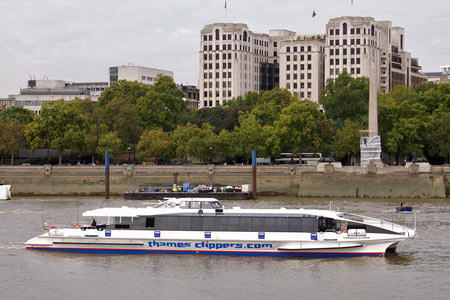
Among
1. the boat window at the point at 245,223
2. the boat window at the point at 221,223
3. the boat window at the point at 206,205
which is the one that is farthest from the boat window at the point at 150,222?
the boat window at the point at 245,223

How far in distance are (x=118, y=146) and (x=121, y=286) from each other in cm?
8946

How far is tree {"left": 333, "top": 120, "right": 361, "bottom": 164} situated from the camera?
126 m

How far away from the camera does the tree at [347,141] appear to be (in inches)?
4958

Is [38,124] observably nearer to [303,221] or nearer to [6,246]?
[6,246]

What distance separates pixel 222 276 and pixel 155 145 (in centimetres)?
8493

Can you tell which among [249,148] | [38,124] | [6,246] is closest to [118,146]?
[38,124]

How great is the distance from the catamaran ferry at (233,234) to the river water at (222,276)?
596 mm

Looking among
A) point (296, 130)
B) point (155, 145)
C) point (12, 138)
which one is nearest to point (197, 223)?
point (296, 130)

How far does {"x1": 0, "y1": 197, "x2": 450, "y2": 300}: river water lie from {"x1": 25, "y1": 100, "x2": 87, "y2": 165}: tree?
68793mm

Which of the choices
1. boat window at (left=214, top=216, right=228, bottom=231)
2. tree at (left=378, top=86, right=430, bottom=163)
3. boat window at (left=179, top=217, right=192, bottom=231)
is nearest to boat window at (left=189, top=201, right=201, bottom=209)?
boat window at (left=179, top=217, right=192, bottom=231)

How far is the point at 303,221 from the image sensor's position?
4969 centimetres

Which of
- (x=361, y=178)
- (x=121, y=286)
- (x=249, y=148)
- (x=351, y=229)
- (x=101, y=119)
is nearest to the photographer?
(x=121, y=286)

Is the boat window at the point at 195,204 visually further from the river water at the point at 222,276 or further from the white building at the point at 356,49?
the white building at the point at 356,49

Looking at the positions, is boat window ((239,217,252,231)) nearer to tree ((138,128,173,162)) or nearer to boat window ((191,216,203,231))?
boat window ((191,216,203,231))
